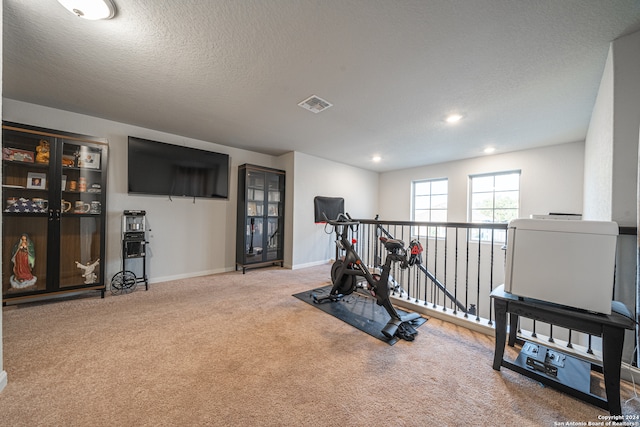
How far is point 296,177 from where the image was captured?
4.72m

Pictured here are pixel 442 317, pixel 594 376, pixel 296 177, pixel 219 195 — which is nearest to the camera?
pixel 594 376

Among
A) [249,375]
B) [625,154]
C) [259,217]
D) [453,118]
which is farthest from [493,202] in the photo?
[249,375]

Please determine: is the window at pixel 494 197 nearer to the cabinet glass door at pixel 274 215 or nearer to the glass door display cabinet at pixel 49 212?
the cabinet glass door at pixel 274 215

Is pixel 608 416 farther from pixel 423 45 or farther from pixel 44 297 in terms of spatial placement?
pixel 44 297

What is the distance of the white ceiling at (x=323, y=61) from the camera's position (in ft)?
4.80

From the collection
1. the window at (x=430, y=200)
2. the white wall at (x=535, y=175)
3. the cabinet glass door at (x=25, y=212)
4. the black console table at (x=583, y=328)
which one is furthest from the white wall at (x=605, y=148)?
the cabinet glass door at (x=25, y=212)

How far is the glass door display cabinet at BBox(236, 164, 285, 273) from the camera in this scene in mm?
4285

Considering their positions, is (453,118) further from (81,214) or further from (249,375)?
(81,214)

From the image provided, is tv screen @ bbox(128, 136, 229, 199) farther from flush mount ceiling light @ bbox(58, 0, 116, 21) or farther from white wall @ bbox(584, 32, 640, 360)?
white wall @ bbox(584, 32, 640, 360)

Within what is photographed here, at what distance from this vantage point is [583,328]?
1336mm

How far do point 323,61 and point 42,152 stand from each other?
347cm

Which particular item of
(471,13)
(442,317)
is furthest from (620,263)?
(471,13)

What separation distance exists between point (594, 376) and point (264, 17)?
3.41 m

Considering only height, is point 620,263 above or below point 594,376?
above
